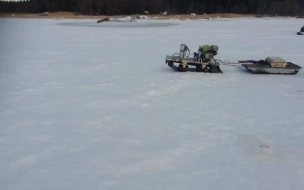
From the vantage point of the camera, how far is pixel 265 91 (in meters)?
6.73

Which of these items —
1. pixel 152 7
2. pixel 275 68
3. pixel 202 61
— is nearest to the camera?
pixel 275 68

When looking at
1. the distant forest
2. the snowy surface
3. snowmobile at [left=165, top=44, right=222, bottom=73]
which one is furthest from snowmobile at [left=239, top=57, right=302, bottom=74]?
the distant forest

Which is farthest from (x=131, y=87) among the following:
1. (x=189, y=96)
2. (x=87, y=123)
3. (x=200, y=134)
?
(x=200, y=134)

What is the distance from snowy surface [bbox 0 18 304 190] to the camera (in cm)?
345

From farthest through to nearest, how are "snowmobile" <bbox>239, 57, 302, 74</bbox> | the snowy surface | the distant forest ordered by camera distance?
the distant forest
"snowmobile" <bbox>239, 57, 302, 74</bbox>
the snowy surface

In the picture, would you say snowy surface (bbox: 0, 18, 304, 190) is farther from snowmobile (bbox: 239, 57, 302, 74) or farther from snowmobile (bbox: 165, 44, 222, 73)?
snowmobile (bbox: 165, 44, 222, 73)

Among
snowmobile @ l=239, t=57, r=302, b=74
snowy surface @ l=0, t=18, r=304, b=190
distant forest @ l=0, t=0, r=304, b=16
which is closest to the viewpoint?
snowy surface @ l=0, t=18, r=304, b=190

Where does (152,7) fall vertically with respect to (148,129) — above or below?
above

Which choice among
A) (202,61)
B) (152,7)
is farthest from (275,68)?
(152,7)

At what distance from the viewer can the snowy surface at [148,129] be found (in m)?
3.45

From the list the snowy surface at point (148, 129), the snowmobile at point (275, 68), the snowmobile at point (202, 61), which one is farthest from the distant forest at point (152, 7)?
the snowy surface at point (148, 129)

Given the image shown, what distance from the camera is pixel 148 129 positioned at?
467 cm

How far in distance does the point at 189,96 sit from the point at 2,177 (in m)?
3.60

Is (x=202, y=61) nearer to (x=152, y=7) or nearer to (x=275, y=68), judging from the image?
(x=275, y=68)
